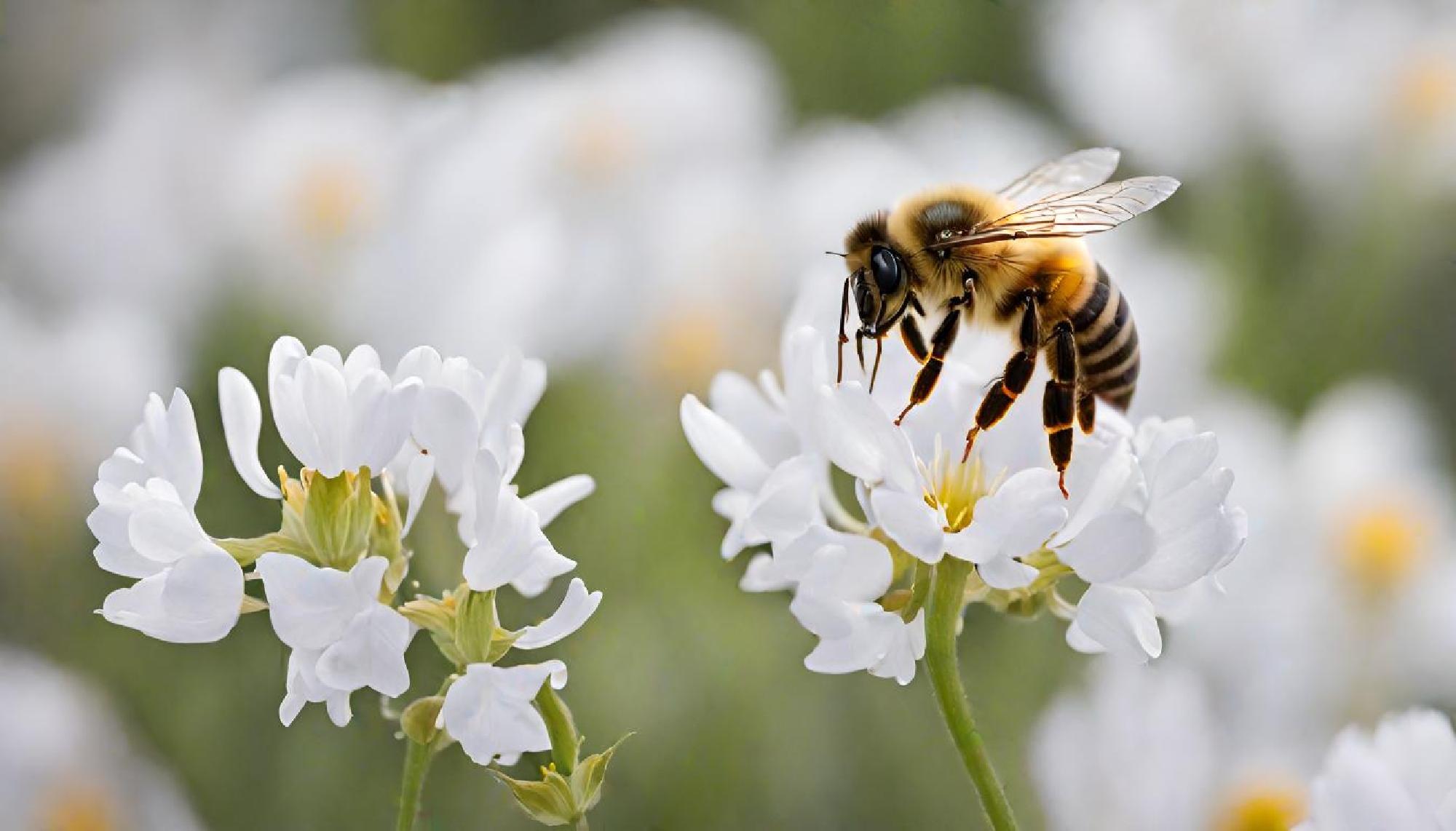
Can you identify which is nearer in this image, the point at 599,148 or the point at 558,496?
the point at 558,496

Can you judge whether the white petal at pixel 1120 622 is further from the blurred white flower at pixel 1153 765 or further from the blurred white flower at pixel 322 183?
the blurred white flower at pixel 322 183

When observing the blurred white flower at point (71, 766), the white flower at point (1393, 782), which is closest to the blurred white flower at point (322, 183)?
the blurred white flower at point (71, 766)

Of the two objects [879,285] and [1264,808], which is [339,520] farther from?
[1264,808]

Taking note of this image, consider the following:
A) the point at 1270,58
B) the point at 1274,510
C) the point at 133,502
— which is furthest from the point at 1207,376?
the point at 133,502

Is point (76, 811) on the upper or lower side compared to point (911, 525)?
lower

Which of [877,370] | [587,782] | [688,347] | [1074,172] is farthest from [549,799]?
[688,347]
